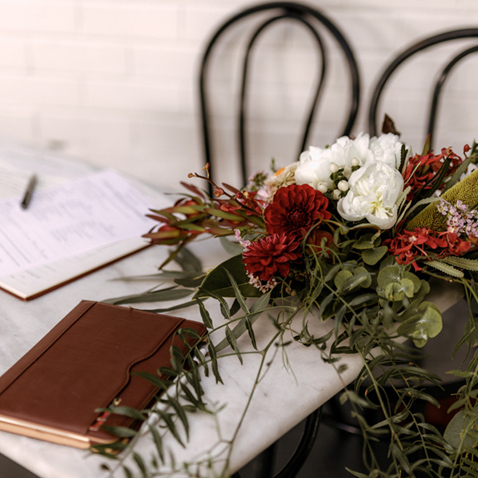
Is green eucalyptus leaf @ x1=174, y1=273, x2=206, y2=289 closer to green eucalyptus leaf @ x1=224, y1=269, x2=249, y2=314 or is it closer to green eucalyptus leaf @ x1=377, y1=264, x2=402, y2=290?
green eucalyptus leaf @ x1=224, y1=269, x2=249, y2=314

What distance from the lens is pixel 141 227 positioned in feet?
2.80

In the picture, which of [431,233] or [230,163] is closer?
[431,233]

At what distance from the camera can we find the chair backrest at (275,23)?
1.21 meters

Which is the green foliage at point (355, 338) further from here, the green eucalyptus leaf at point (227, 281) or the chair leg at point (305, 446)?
the chair leg at point (305, 446)

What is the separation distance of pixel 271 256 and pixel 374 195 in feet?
0.42

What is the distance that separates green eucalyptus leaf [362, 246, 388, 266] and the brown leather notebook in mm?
199

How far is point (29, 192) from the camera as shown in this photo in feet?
2.95

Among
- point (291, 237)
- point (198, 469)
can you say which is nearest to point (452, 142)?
point (291, 237)

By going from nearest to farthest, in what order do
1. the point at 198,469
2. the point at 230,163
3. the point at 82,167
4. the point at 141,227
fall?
the point at 198,469 < the point at 141,227 < the point at 82,167 < the point at 230,163

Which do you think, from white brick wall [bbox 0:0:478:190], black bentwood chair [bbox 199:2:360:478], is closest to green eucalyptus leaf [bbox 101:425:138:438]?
black bentwood chair [bbox 199:2:360:478]

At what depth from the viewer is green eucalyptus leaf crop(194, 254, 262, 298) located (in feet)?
1.88

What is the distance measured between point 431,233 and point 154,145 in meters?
1.18

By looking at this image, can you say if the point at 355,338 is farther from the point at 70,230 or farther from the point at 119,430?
the point at 70,230

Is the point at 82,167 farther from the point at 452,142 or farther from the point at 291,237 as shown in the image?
the point at 452,142
